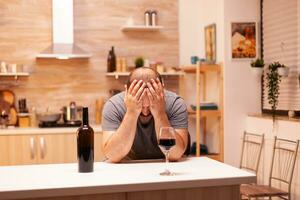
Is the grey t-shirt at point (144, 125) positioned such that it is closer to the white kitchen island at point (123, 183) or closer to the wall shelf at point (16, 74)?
the white kitchen island at point (123, 183)

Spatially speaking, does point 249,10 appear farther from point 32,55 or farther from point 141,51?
point 32,55

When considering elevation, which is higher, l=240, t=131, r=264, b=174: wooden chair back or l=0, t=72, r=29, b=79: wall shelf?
l=0, t=72, r=29, b=79: wall shelf

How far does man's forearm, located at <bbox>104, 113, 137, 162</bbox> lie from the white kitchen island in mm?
167

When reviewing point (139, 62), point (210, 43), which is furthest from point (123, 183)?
point (210, 43)

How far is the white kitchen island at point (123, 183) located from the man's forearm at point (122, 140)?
167mm

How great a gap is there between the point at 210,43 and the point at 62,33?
5.43ft

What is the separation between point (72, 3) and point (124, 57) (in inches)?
34.5

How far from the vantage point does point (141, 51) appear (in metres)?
5.27

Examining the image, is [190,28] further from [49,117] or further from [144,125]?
[144,125]

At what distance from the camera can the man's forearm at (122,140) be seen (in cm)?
238

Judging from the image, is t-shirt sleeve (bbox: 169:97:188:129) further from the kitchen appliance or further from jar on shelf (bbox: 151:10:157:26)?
jar on shelf (bbox: 151:10:157:26)

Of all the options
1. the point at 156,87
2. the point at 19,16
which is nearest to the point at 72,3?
the point at 19,16

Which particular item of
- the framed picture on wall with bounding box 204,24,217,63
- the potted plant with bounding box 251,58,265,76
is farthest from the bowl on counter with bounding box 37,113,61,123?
the potted plant with bounding box 251,58,265,76

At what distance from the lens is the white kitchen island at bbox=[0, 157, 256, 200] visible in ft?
5.87
